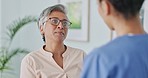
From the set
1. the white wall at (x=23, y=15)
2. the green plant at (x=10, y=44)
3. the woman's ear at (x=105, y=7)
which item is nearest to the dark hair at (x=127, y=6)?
the woman's ear at (x=105, y=7)

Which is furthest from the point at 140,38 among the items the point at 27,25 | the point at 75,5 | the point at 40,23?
the point at 27,25

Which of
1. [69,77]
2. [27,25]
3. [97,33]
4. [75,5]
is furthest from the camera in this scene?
[27,25]

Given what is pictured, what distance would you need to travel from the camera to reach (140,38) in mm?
960

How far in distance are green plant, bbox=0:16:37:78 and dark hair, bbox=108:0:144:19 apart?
290cm

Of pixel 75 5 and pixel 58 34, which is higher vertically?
pixel 75 5

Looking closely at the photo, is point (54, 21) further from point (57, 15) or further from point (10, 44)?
point (10, 44)

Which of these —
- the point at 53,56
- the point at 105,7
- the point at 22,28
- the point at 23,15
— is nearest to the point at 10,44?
the point at 22,28

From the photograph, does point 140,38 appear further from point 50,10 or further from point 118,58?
point 50,10

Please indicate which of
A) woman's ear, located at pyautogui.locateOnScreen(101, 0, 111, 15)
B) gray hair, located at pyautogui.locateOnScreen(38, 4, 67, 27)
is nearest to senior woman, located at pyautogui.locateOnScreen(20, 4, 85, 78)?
gray hair, located at pyautogui.locateOnScreen(38, 4, 67, 27)

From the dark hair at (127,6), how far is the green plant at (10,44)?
9.51ft

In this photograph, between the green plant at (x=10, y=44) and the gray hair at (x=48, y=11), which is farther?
the green plant at (x=10, y=44)

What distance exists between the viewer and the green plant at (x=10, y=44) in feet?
12.2

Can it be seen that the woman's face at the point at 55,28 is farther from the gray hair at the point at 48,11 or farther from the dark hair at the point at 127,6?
the dark hair at the point at 127,6

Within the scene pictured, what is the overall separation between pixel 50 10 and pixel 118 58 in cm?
127
